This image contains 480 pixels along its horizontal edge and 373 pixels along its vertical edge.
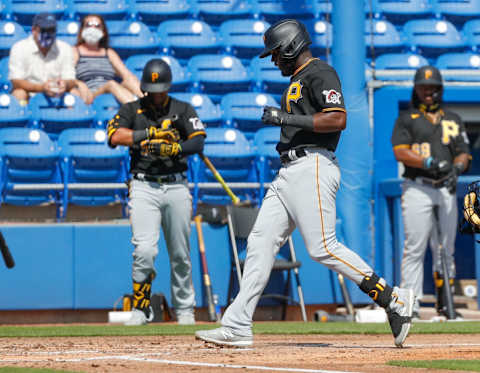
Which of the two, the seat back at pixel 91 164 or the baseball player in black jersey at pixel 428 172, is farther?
the seat back at pixel 91 164

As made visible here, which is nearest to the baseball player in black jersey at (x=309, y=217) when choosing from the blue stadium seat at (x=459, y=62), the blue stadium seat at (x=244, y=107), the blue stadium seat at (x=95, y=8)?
the blue stadium seat at (x=244, y=107)

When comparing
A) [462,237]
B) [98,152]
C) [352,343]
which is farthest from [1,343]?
[462,237]

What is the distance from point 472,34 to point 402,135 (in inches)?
188

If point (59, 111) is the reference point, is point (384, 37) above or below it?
above

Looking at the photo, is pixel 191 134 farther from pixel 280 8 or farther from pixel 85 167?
pixel 280 8

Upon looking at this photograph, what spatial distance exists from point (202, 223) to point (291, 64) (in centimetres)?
422

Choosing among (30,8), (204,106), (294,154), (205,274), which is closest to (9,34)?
(30,8)

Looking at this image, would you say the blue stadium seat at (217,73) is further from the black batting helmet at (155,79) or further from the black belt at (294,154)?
the black belt at (294,154)

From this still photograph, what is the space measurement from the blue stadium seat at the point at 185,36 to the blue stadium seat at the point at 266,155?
2.03 metres

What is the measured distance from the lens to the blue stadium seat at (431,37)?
43.2 ft

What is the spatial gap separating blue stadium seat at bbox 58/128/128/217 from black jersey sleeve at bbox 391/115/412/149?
9.80 ft

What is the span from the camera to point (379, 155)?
10938mm

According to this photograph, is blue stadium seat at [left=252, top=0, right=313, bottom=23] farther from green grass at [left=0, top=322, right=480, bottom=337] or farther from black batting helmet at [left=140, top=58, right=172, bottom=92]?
green grass at [left=0, top=322, right=480, bottom=337]

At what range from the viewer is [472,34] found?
13.4 metres
